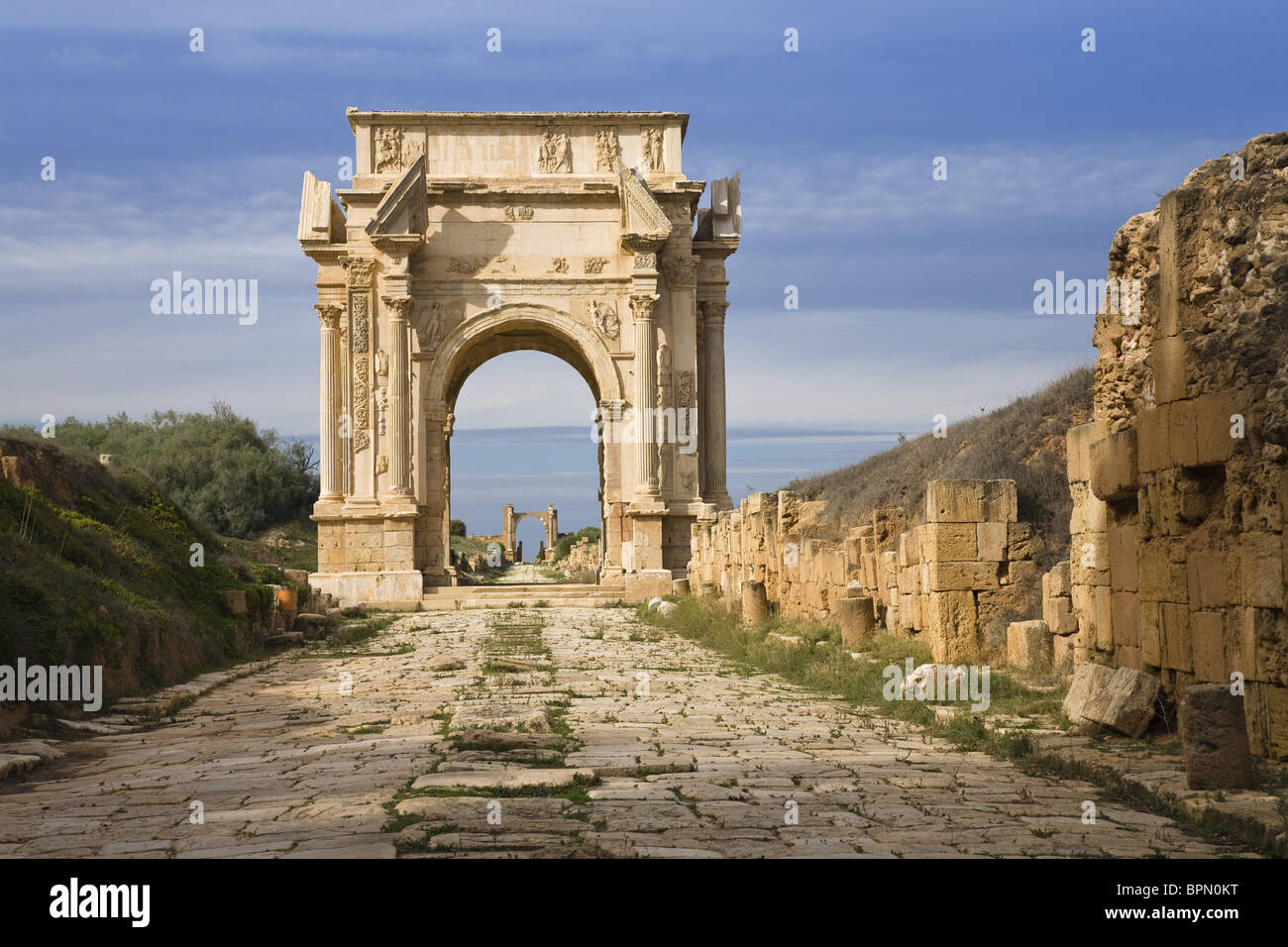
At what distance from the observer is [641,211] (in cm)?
2747

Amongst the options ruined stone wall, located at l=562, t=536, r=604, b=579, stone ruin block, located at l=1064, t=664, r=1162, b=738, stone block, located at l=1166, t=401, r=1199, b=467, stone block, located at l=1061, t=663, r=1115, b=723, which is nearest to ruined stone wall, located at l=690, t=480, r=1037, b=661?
stone block, located at l=1061, t=663, r=1115, b=723

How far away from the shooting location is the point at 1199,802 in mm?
5715

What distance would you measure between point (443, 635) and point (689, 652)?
430 centimetres

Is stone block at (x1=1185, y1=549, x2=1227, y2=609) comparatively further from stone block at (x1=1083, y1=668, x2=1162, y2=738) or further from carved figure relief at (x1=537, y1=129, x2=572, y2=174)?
carved figure relief at (x1=537, y1=129, x2=572, y2=174)

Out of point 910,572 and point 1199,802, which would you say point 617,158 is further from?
point 1199,802

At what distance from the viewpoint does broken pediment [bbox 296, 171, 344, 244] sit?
3020cm

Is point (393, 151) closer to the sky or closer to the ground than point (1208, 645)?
closer to the sky

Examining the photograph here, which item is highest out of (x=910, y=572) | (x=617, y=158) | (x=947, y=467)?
(x=617, y=158)

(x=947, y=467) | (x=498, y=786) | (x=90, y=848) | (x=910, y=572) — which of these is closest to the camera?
(x=90, y=848)

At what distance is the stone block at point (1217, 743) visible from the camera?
5.94m

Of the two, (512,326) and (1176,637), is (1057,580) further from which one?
(512,326)

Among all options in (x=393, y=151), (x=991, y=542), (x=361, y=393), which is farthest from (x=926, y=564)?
(x=393, y=151)

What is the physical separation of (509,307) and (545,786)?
22272 mm
